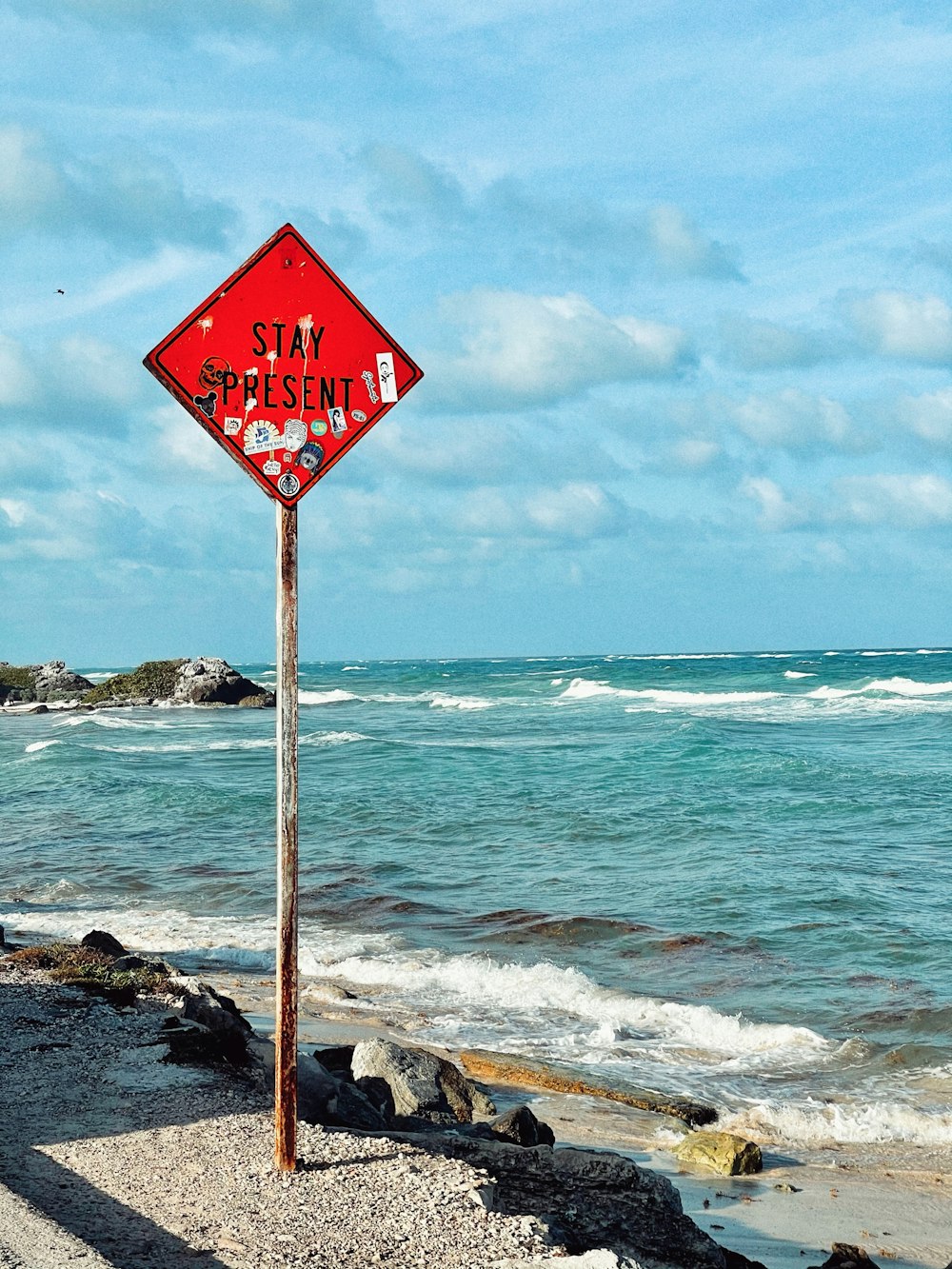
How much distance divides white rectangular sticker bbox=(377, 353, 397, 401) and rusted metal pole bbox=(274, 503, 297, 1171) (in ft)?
2.07

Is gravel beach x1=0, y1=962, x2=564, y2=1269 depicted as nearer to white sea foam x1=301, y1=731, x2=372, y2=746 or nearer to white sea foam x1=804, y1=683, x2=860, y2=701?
white sea foam x1=301, y1=731, x2=372, y2=746

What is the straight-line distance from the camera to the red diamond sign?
15.4 ft

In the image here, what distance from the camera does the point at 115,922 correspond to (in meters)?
14.1

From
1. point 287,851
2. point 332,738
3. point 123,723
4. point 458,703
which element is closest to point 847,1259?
point 287,851

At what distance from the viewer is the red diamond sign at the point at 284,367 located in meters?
4.69

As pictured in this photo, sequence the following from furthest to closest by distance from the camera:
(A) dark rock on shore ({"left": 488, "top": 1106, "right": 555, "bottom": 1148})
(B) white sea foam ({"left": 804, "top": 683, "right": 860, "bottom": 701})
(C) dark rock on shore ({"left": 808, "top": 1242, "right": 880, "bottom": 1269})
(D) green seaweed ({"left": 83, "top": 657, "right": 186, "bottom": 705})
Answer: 1. (D) green seaweed ({"left": 83, "top": 657, "right": 186, "bottom": 705})
2. (B) white sea foam ({"left": 804, "top": 683, "right": 860, "bottom": 701})
3. (A) dark rock on shore ({"left": 488, "top": 1106, "right": 555, "bottom": 1148})
4. (C) dark rock on shore ({"left": 808, "top": 1242, "right": 880, "bottom": 1269})

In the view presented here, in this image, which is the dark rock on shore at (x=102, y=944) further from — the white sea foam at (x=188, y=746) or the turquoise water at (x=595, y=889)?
the white sea foam at (x=188, y=746)

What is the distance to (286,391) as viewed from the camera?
482 cm

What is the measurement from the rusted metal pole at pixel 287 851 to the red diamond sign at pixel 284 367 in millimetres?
273

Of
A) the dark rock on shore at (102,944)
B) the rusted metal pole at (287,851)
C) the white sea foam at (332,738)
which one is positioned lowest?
the white sea foam at (332,738)

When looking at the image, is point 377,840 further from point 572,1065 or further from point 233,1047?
point 233,1047

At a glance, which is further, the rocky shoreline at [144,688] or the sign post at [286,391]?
the rocky shoreline at [144,688]

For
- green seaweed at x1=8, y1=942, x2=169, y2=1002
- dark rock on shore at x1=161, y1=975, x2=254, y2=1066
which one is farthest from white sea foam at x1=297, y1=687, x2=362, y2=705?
dark rock on shore at x1=161, y1=975, x2=254, y2=1066

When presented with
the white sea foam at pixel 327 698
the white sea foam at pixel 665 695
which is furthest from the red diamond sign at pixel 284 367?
the white sea foam at pixel 327 698
